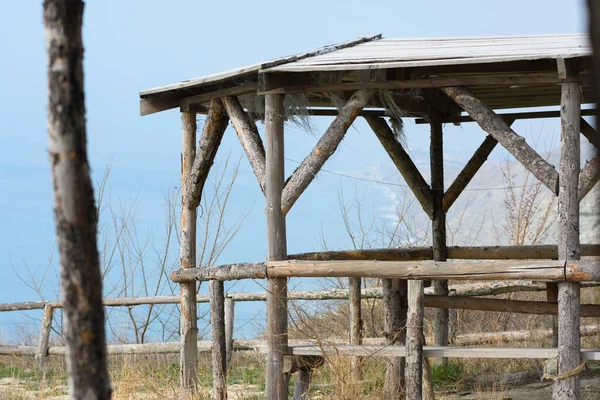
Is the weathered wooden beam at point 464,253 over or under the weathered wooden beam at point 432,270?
over

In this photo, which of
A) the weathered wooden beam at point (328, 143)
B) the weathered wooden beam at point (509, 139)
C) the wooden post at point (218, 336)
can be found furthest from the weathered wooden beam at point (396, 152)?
the wooden post at point (218, 336)

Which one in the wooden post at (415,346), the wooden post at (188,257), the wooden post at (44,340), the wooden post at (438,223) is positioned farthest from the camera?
the wooden post at (44,340)

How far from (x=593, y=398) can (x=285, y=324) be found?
10.2ft

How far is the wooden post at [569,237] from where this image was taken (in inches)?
277

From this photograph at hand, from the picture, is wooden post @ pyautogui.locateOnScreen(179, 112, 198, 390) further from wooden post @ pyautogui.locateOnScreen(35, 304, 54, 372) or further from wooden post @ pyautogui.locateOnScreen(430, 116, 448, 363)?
wooden post @ pyautogui.locateOnScreen(35, 304, 54, 372)

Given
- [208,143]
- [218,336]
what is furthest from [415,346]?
[208,143]

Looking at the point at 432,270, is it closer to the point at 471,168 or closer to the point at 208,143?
the point at 208,143

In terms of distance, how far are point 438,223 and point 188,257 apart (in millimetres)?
3246

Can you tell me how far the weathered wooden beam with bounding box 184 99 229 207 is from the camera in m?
9.07

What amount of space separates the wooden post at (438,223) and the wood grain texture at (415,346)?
3265 millimetres

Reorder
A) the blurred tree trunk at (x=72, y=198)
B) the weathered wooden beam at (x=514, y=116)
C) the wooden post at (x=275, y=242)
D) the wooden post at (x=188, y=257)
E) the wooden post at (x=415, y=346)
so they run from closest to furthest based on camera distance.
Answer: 1. the blurred tree trunk at (x=72, y=198)
2. the wooden post at (x=415, y=346)
3. the wooden post at (x=275, y=242)
4. the wooden post at (x=188, y=257)
5. the weathered wooden beam at (x=514, y=116)

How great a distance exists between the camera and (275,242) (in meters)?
8.02

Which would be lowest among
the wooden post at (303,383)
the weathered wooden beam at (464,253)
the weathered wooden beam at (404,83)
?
the wooden post at (303,383)

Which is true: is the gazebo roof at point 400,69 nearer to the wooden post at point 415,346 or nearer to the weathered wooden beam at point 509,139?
the weathered wooden beam at point 509,139
